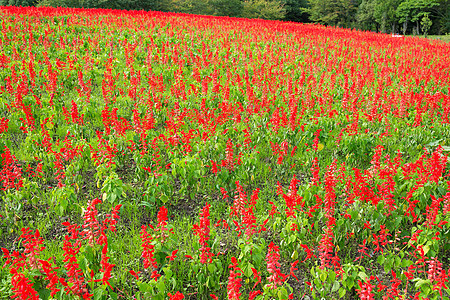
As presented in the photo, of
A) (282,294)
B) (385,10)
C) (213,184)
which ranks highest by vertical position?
(385,10)

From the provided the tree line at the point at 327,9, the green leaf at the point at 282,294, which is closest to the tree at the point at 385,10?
the tree line at the point at 327,9

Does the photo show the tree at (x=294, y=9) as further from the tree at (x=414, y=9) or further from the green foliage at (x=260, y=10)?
the tree at (x=414, y=9)

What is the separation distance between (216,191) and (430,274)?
9.57ft

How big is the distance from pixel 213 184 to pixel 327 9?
158 feet

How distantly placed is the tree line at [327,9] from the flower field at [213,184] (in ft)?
78.1

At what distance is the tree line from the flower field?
78.1 feet

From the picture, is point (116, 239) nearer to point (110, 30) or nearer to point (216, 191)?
point (216, 191)

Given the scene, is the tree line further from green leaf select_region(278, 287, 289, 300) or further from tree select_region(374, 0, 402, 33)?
green leaf select_region(278, 287, 289, 300)

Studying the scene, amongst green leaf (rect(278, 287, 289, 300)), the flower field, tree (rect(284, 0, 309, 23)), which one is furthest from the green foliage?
green leaf (rect(278, 287, 289, 300))

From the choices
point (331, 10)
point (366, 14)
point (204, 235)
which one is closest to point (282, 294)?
point (204, 235)

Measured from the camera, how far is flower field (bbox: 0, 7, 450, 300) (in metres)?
2.85

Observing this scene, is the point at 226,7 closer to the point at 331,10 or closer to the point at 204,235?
the point at 331,10

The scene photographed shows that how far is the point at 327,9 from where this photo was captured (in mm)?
45594

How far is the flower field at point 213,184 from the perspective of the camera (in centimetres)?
285
